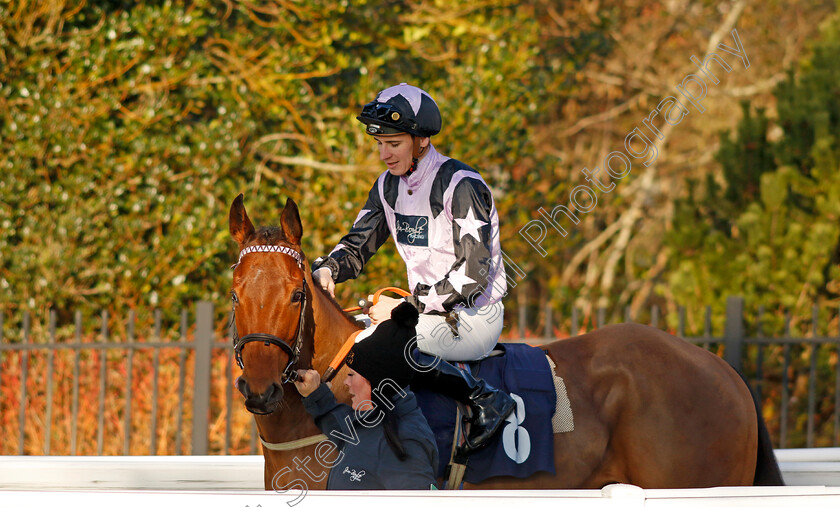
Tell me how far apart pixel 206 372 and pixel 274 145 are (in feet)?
8.51

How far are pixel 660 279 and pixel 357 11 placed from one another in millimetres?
7291

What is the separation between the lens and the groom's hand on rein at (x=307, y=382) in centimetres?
295

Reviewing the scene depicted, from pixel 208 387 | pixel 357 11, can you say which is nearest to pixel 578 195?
pixel 357 11

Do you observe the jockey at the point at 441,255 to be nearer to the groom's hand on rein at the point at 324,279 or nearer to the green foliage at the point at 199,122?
the groom's hand on rein at the point at 324,279

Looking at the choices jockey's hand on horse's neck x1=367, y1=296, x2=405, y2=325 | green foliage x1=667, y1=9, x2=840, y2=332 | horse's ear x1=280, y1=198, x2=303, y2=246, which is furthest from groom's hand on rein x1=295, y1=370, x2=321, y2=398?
green foliage x1=667, y1=9, x2=840, y2=332

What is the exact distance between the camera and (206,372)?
21.6 ft

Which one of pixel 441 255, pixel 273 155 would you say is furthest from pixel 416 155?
pixel 273 155

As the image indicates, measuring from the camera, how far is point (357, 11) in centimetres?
834

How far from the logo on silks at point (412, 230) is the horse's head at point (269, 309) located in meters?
0.52

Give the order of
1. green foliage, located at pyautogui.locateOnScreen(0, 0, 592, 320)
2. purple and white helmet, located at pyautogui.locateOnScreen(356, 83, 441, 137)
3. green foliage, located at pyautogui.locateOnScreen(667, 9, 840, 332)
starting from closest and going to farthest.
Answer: purple and white helmet, located at pyautogui.locateOnScreen(356, 83, 441, 137) → green foliage, located at pyautogui.locateOnScreen(0, 0, 592, 320) → green foliage, located at pyautogui.locateOnScreen(667, 9, 840, 332)

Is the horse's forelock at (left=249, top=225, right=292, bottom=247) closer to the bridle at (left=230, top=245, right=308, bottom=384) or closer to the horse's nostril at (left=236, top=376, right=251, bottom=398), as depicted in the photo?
the bridle at (left=230, top=245, right=308, bottom=384)

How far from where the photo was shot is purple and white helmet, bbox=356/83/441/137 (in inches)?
131

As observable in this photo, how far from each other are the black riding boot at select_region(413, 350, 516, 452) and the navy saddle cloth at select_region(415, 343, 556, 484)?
58 millimetres

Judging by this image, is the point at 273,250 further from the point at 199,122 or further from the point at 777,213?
the point at 777,213
